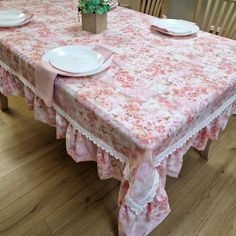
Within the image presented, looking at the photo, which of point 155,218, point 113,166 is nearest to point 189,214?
point 155,218

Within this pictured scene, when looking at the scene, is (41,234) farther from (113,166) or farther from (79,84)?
(79,84)

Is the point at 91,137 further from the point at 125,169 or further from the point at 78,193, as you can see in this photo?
the point at 78,193

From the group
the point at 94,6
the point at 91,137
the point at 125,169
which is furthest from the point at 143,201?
the point at 94,6

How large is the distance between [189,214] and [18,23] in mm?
1342

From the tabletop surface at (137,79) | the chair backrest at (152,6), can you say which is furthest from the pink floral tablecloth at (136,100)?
the chair backrest at (152,6)

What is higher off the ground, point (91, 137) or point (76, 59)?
point (76, 59)

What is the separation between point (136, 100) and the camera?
30.1 inches

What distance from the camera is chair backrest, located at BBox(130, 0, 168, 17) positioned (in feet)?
6.33

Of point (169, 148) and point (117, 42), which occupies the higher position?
point (117, 42)

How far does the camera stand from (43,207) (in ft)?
4.13

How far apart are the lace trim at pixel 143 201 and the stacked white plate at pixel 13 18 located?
105 cm

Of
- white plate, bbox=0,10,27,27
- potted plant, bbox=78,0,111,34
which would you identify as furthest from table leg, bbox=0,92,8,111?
potted plant, bbox=78,0,111,34

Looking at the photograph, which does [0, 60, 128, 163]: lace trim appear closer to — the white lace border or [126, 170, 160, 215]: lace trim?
the white lace border

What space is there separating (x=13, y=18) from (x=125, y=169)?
107 centimetres
